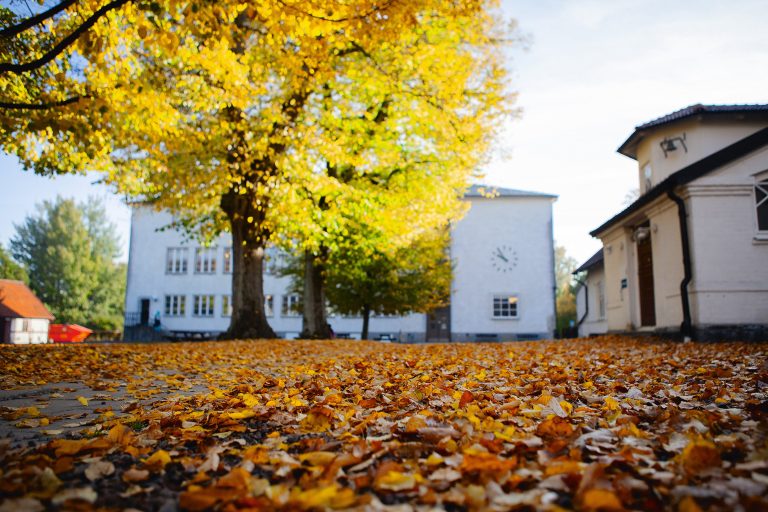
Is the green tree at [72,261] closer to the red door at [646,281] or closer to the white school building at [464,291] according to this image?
the white school building at [464,291]

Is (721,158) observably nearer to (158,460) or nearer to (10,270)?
(158,460)

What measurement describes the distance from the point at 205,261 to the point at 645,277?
1234 inches

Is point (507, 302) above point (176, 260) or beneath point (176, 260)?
beneath

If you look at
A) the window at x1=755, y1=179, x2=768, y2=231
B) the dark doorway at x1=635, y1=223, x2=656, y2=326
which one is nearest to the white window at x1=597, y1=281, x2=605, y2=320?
the dark doorway at x1=635, y1=223, x2=656, y2=326

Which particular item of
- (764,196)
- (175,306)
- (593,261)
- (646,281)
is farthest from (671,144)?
(175,306)

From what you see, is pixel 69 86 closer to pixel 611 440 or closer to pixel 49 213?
pixel 611 440

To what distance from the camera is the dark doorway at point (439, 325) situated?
113 ft

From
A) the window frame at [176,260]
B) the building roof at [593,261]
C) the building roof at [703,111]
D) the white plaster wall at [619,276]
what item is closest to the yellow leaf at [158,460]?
the white plaster wall at [619,276]

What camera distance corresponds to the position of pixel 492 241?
114 feet

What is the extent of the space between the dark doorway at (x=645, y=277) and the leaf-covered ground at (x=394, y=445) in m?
10.3

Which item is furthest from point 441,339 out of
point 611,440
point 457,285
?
point 611,440

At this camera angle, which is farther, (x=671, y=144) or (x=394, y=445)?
(x=671, y=144)

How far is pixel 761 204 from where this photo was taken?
38.1ft

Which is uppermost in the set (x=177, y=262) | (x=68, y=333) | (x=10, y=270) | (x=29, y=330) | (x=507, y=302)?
(x=10, y=270)
